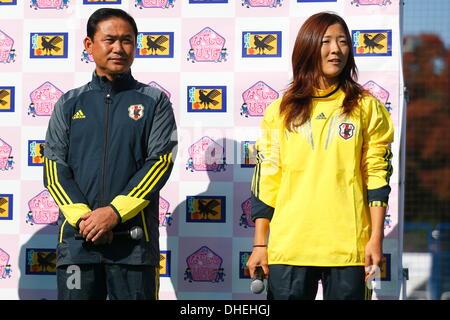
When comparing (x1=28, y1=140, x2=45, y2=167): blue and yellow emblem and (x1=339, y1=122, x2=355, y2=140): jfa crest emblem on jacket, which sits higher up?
(x1=339, y1=122, x2=355, y2=140): jfa crest emblem on jacket

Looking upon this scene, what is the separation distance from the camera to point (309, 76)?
3.13 m

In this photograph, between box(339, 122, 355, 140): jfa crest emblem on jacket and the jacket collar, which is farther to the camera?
the jacket collar

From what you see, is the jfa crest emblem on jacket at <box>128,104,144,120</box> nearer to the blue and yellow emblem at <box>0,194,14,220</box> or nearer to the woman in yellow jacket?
the woman in yellow jacket

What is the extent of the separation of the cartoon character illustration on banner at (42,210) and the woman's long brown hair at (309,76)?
5.15 feet

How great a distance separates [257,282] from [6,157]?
5.84 feet

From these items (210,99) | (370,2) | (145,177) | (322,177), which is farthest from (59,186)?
(370,2)

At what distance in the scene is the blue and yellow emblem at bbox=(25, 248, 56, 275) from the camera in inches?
162

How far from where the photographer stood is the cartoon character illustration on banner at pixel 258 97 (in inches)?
157

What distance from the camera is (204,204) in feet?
13.2

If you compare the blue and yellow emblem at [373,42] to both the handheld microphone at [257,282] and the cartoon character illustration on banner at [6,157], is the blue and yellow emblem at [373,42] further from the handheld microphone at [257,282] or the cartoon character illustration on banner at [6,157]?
the cartoon character illustration on banner at [6,157]

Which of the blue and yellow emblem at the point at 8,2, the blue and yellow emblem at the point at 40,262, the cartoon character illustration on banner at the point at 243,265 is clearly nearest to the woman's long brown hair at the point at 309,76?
the cartoon character illustration on banner at the point at 243,265

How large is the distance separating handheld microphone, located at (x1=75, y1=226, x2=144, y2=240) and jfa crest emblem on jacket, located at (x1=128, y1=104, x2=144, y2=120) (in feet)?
1.59

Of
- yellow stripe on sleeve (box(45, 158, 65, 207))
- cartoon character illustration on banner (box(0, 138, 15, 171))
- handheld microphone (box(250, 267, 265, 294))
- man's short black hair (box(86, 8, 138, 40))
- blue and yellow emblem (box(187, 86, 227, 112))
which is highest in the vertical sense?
man's short black hair (box(86, 8, 138, 40))

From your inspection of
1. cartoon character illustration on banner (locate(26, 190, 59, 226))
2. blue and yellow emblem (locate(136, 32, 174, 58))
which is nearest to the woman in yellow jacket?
blue and yellow emblem (locate(136, 32, 174, 58))
